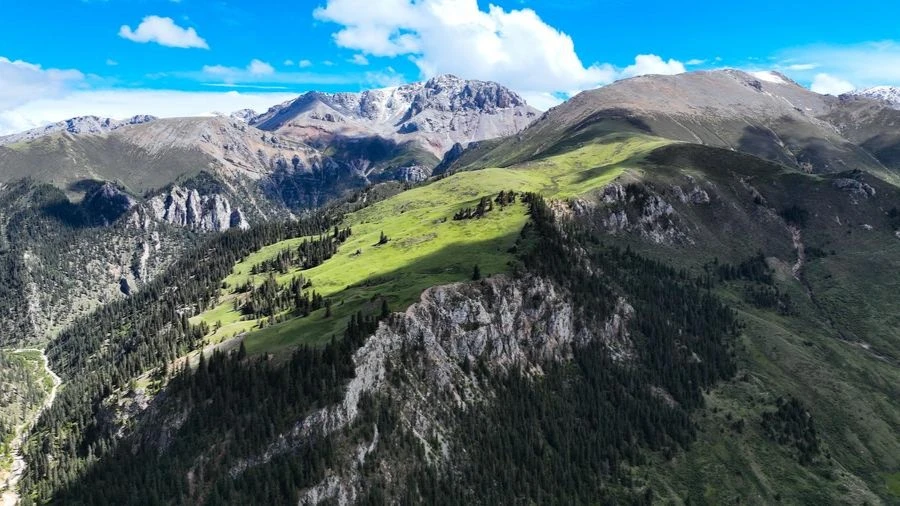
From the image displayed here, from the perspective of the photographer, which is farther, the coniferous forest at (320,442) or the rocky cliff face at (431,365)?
the rocky cliff face at (431,365)

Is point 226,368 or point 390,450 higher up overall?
point 226,368

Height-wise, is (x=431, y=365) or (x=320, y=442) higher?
(x=431, y=365)

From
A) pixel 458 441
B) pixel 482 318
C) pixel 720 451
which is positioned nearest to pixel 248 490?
pixel 458 441

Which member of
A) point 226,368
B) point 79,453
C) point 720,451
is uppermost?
point 226,368

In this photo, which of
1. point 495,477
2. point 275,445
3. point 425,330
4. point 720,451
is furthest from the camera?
point 720,451

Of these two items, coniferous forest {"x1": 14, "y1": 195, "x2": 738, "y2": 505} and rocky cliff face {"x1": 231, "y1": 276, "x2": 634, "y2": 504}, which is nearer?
coniferous forest {"x1": 14, "y1": 195, "x2": 738, "y2": 505}

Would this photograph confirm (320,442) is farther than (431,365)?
No

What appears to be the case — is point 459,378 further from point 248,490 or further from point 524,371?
point 248,490

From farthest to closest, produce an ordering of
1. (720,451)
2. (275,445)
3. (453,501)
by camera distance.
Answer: (720,451), (453,501), (275,445)
